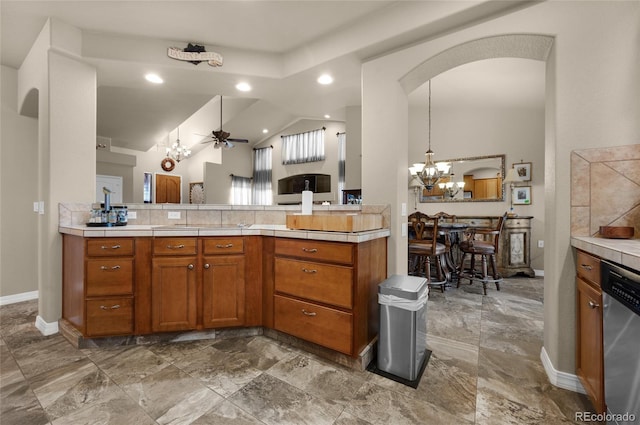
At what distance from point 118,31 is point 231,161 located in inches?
266

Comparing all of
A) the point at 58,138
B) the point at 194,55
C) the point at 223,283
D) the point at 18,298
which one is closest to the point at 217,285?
the point at 223,283

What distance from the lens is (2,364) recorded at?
74.4 inches

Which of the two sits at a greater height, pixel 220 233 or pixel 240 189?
pixel 240 189

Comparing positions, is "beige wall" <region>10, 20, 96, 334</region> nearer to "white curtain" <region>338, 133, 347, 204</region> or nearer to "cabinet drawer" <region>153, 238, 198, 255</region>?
"cabinet drawer" <region>153, 238, 198, 255</region>

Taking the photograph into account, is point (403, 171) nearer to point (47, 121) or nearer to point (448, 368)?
point (448, 368)

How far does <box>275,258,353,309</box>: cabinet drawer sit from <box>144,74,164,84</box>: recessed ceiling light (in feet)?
7.64

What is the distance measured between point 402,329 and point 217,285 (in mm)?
1450

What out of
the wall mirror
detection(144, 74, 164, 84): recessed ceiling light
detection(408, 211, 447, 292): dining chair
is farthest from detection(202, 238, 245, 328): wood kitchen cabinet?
the wall mirror

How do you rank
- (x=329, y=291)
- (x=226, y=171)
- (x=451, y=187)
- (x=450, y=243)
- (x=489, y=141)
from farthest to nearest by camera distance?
1. (x=226, y=171)
2. (x=451, y=187)
3. (x=489, y=141)
4. (x=450, y=243)
5. (x=329, y=291)

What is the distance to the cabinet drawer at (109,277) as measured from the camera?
2.05 metres

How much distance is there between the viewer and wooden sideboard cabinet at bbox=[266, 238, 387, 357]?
1779 millimetres

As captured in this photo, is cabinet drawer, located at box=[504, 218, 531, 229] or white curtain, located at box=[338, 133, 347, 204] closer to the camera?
cabinet drawer, located at box=[504, 218, 531, 229]

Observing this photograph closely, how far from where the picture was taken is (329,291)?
1862mm

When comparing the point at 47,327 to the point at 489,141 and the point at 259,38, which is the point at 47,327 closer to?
the point at 259,38
